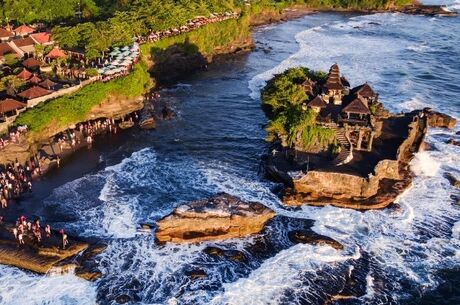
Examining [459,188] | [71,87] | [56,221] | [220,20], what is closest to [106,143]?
[71,87]

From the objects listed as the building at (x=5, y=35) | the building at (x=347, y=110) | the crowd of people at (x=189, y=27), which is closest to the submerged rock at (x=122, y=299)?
the building at (x=347, y=110)

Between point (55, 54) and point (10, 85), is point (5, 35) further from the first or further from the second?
point (10, 85)

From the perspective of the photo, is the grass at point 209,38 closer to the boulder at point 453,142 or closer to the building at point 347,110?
the building at point 347,110

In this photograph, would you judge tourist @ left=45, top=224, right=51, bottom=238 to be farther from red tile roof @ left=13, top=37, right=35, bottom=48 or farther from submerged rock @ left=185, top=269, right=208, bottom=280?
red tile roof @ left=13, top=37, right=35, bottom=48

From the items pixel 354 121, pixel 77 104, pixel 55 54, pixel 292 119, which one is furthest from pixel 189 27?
pixel 354 121

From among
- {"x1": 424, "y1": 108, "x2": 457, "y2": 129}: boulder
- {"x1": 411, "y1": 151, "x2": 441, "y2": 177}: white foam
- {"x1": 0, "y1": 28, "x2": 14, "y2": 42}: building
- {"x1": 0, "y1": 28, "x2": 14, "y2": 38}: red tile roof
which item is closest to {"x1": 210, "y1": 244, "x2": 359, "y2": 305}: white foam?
{"x1": 411, "y1": 151, "x2": 441, "y2": 177}: white foam

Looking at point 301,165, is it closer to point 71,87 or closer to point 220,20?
point 71,87
